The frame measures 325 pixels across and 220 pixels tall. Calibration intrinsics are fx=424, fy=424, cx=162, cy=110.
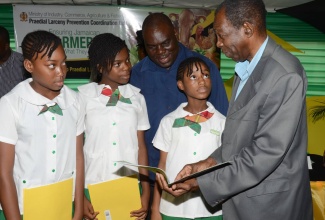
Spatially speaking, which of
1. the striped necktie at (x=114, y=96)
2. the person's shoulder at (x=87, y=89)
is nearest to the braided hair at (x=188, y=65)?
the striped necktie at (x=114, y=96)

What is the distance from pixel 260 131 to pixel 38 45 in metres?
1.19

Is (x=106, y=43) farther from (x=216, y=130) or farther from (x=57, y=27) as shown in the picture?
(x=57, y=27)

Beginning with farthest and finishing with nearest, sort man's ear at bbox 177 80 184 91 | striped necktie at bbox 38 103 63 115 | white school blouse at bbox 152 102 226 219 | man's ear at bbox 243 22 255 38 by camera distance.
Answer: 1. man's ear at bbox 177 80 184 91
2. white school blouse at bbox 152 102 226 219
3. striped necktie at bbox 38 103 63 115
4. man's ear at bbox 243 22 255 38

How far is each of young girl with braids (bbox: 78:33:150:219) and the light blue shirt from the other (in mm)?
803

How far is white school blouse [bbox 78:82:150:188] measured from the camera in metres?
2.54

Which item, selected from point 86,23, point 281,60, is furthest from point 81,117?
point 86,23

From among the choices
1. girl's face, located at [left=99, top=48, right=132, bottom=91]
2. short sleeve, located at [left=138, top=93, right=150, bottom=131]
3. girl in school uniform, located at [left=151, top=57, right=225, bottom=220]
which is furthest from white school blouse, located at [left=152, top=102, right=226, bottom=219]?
girl's face, located at [left=99, top=48, right=132, bottom=91]

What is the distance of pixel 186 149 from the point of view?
254 centimetres

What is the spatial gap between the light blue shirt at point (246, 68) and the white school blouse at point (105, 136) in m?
0.81

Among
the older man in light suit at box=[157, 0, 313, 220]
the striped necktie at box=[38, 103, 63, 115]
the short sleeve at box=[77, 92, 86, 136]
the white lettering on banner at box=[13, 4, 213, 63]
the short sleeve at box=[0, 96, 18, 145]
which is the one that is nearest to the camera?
the older man in light suit at box=[157, 0, 313, 220]

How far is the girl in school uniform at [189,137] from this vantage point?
251 centimetres

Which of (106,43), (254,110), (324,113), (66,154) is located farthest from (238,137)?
(324,113)

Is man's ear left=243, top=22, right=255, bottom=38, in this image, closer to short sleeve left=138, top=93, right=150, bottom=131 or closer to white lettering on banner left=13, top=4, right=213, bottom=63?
short sleeve left=138, top=93, right=150, bottom=131

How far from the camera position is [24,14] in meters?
6.02
